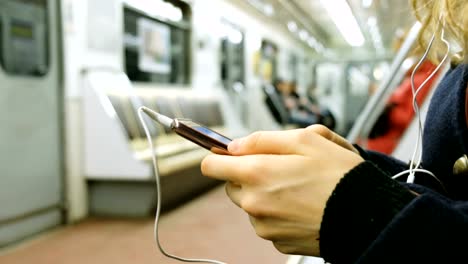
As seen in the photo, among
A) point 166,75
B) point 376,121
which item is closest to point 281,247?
point 376,121

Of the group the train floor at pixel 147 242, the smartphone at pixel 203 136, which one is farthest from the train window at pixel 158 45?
the smartphone at pixel 203 136

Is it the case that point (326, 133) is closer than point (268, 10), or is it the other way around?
point (326, 133)

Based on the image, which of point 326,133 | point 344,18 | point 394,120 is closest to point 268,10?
point 344,18

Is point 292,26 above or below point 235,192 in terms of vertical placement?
above

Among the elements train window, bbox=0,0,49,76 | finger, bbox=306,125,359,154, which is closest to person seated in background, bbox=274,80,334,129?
train window, bbox=0,0,49,76

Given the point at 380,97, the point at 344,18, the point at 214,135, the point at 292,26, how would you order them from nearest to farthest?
the point at 214,135, the point at 380,97, the point at 344,18, the point at 292,26

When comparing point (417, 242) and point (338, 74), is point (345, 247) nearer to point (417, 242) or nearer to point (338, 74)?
point (417, 242)

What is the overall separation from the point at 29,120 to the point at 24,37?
1.87ft

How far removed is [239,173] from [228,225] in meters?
3.00

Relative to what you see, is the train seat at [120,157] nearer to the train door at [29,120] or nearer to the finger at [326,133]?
the train door at [29,120]

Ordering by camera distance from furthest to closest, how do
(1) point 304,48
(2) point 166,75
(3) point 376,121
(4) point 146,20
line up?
(1) point 304,48
(2) point 166,75
(4) point 146,20
(3) point 376,121

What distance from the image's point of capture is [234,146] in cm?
50

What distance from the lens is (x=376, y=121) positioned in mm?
2430

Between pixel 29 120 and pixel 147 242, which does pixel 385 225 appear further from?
pixel 29 120
